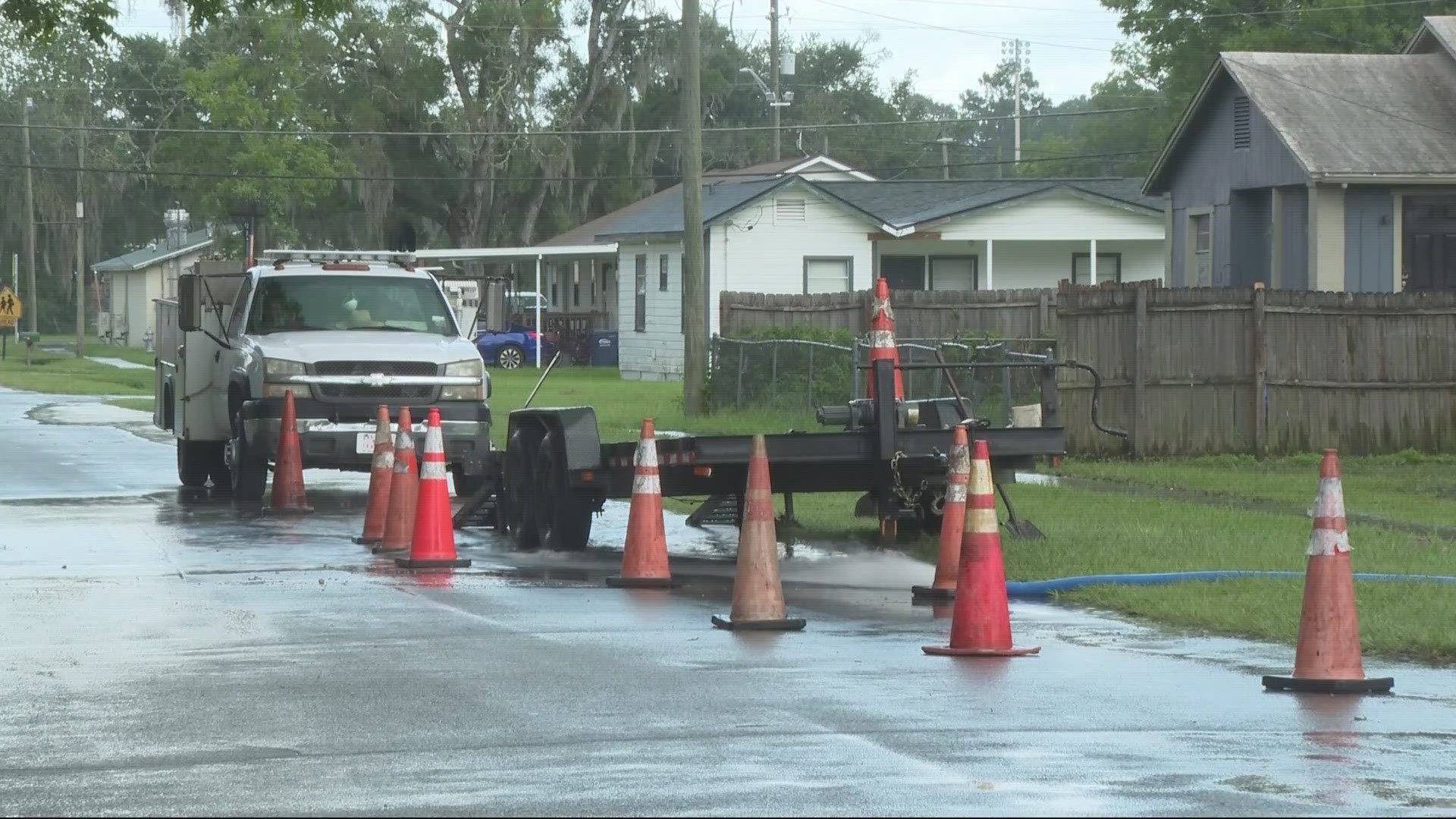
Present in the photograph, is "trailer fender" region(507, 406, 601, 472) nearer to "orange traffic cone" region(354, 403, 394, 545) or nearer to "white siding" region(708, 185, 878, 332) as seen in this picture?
"orange traffic cone" region(354, 403, 394, 545)

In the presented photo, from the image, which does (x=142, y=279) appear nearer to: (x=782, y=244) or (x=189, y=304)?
(x=782, y=244)

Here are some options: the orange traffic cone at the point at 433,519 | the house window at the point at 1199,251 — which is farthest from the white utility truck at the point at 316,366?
the house window at the point at 1199,251

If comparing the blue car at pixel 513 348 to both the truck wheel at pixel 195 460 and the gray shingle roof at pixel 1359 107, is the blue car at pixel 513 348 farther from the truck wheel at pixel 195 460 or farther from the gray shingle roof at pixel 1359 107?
the truck wheel at pixel 195 460

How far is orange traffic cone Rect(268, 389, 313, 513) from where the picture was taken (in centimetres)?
1847

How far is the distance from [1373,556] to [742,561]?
4719 mm

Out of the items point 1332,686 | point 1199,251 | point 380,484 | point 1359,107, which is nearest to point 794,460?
point 380,484

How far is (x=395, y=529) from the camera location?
15141 millimetres

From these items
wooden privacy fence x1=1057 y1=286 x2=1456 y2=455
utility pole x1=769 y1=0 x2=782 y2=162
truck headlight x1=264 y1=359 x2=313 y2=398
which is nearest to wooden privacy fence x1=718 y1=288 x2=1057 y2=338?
wooden privacy fence x1=1057 y1=286 x2=1456 y2=455

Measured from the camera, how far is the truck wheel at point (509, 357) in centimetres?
5481

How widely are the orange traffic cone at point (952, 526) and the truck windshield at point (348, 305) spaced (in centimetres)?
866

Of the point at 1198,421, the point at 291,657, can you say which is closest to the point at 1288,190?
the point at 1198,421

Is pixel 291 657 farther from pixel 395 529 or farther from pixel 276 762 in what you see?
pixel 395 529

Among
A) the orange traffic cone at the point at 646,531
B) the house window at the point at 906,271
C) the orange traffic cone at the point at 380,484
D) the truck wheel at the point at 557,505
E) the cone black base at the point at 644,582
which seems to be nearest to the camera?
the orange traffic cone at the point at 646,531

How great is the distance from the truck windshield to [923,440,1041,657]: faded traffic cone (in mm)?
10696
